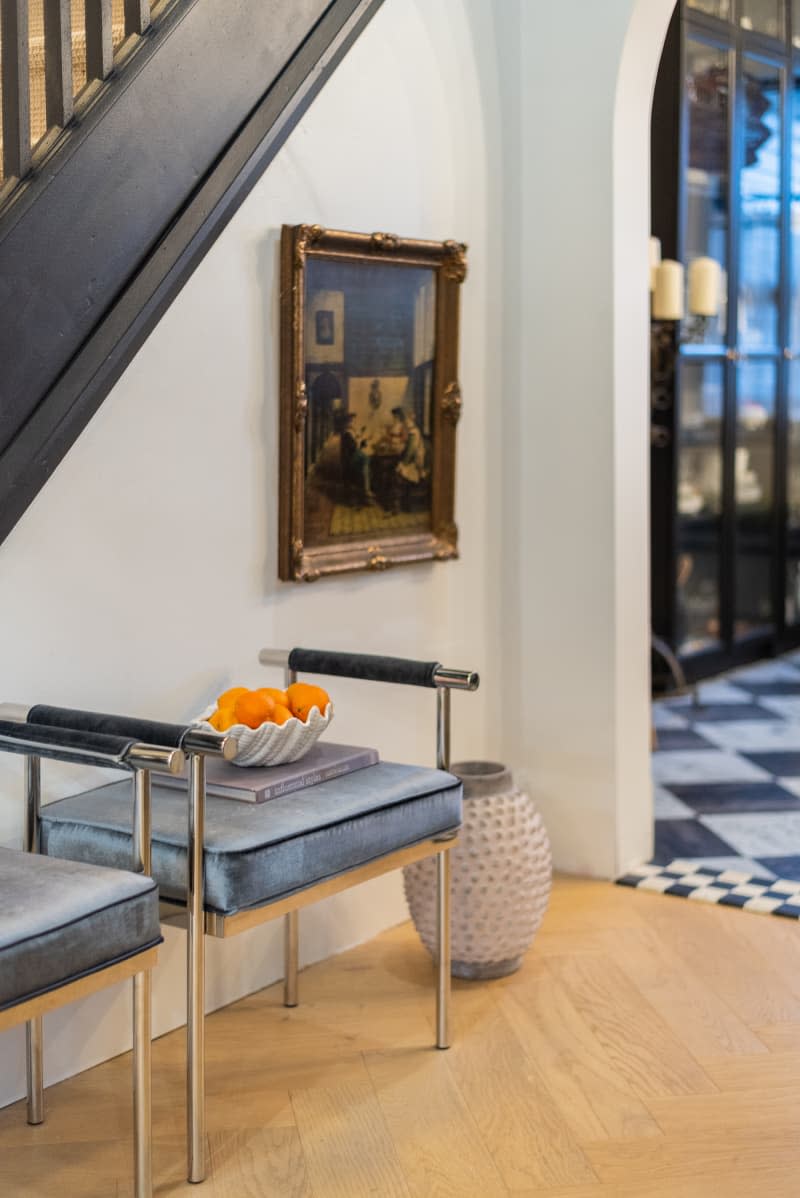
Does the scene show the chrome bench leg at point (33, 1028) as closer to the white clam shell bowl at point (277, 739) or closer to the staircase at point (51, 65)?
the white clam shell bowl at point (277, 739)

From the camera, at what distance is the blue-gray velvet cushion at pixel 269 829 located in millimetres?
2414

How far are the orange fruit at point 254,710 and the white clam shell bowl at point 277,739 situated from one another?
0.08 feet

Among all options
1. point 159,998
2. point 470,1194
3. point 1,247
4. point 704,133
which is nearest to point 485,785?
point 159,998

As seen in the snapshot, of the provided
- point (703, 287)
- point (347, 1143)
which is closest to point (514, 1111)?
point (347, 1143)

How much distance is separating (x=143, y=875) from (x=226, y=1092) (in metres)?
0.71

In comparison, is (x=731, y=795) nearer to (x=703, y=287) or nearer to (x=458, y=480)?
(x=458, y=480)

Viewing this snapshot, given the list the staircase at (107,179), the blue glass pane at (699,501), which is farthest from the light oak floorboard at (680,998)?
the blue glass pane at (699,501)

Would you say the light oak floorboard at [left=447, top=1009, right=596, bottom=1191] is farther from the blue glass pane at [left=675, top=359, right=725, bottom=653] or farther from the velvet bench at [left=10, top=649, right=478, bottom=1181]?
the blue glass pane at [left=675, top=359, right=725, bottom=653]

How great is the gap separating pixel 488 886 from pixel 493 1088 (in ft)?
1.79

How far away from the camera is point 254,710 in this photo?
272 cm

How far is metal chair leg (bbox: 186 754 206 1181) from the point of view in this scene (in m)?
2.33

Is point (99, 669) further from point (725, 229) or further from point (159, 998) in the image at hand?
point (725, 229)

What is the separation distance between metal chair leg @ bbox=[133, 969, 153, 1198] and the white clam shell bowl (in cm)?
52

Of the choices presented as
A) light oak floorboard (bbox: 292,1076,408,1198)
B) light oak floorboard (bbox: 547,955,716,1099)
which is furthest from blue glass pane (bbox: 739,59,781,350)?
light oak floorboard (bbox: 292,1076,408,1198)
